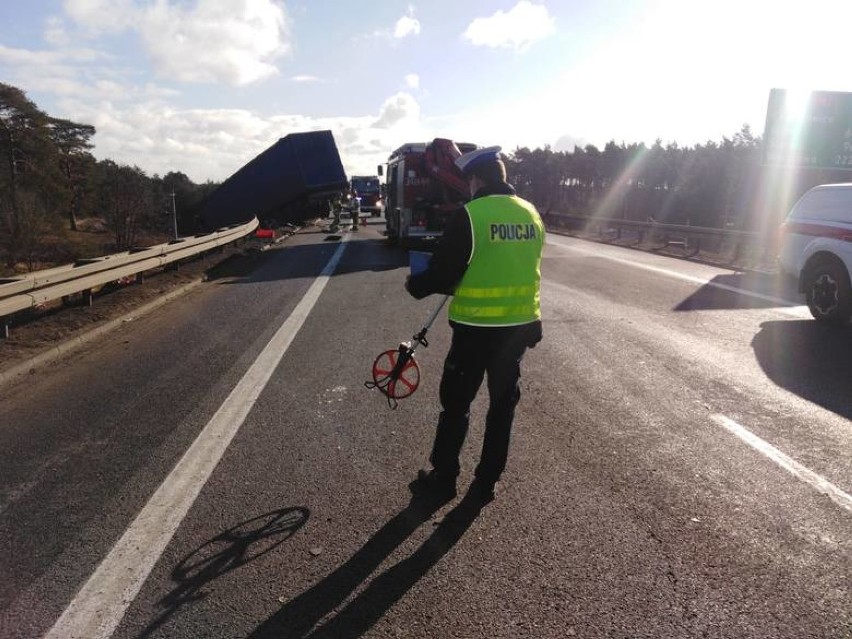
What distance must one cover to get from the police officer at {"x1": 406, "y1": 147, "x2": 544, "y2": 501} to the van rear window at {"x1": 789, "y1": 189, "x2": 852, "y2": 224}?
7271 mm

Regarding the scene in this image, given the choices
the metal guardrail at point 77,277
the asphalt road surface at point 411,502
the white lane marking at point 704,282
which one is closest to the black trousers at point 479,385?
the asphalt road surface at point 411,502

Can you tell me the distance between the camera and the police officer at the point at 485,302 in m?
3.79

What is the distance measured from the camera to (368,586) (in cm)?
307

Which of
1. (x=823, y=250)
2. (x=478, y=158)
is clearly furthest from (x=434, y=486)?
(x=823, y=250)

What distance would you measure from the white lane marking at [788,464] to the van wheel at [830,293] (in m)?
4.65

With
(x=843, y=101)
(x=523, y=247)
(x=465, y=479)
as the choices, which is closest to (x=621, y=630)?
(x=465, y=479)

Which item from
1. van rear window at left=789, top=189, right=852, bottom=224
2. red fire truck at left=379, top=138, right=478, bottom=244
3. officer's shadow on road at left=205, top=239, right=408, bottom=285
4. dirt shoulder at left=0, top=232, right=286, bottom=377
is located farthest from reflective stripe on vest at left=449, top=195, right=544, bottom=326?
red fire truck at left=379, top=138, right=478, bottom=244

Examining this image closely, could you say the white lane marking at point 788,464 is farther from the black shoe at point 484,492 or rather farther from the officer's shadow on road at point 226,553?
the officer's shadow on road at point 226,553

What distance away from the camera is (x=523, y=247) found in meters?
3.89

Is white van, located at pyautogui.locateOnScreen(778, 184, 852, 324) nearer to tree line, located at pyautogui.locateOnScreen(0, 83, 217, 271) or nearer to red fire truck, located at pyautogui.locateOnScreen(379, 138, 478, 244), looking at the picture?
red fire truck, located at pyautogui.locateOnScreen(379, 138, 478, 244)

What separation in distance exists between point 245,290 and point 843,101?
21.0m

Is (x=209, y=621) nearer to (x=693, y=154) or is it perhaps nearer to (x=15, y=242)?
(x=15, y=242)

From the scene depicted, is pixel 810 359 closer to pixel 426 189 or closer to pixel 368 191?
pixel 426 189

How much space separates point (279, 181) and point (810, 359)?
21.1 m
